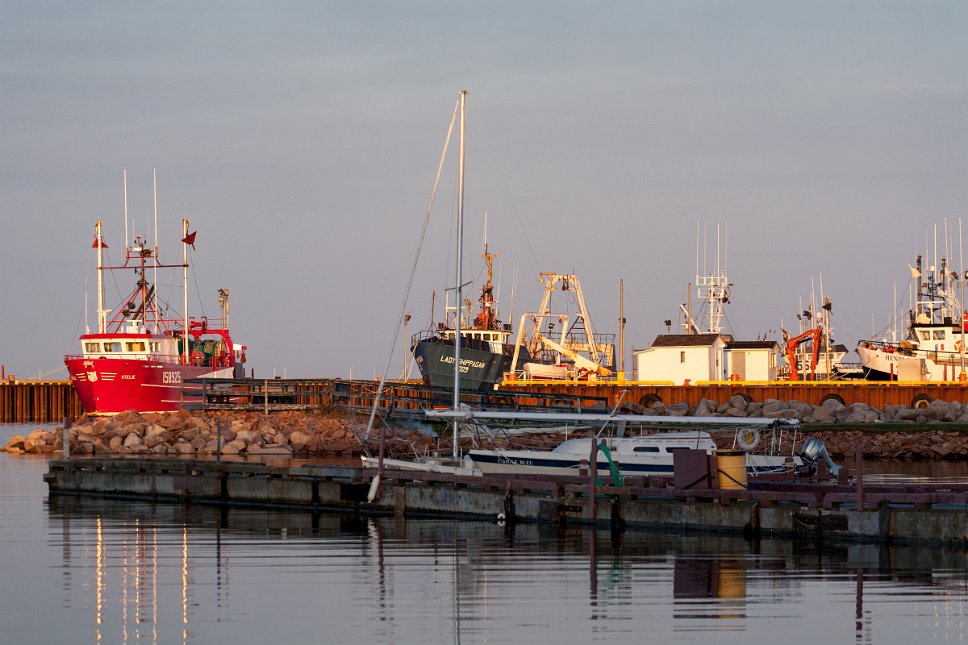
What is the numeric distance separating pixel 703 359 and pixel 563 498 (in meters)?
47.5

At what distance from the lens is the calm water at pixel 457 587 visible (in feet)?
53.7

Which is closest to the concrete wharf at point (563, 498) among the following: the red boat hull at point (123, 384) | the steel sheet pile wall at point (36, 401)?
the red boat hull at point (123, 384)

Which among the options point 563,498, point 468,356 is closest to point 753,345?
point 468,356

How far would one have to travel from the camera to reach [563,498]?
2789 cm

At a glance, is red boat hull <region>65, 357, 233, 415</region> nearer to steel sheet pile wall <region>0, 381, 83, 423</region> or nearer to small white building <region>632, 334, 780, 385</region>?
small white building <region>632, 334, 780, 385</region>

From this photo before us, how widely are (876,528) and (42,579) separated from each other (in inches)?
543

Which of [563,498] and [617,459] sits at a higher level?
[617,459]

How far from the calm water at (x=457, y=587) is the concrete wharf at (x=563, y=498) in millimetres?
615

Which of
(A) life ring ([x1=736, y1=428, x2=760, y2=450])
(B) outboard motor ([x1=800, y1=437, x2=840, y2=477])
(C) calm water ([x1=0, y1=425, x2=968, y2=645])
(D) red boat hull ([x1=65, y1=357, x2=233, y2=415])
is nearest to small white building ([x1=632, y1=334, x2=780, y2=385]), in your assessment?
(D) red boat hull ([x1=65, y1=357, x2=233, y2=415])

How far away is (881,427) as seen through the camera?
5469 centimetres

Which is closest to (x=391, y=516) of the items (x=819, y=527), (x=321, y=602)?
(x=819, y=527)

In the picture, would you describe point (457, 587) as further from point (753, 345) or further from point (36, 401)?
point (36, 401)

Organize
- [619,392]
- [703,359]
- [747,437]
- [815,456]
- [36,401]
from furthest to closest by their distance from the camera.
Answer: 1. [36,401]
2. [703,359]
3. [619,392]
4. [747,437]
5. [815,456]

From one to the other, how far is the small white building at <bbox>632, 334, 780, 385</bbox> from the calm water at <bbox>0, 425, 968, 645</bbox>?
1860 inches
